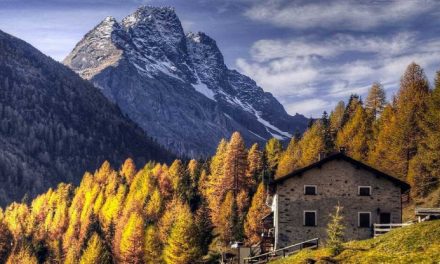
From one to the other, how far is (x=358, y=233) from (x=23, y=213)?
154933 mm

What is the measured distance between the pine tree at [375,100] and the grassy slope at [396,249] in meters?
93.6

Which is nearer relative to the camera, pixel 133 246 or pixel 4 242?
pixel 133 246

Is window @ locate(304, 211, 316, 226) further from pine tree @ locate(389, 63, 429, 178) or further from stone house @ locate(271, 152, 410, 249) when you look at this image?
pine tree @ locate(389, 63, 429, 178)

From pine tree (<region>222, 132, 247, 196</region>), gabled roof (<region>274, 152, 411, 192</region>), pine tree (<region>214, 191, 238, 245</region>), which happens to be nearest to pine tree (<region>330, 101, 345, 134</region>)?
pine tree (<region>222, 132, 247, 196</region>)

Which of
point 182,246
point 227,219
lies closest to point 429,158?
point 182,246

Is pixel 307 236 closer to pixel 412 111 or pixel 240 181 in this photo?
pixel 412 111

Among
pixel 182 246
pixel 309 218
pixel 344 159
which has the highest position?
pixel 344 159

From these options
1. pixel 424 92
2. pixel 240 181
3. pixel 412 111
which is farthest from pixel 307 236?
pixel 240 181

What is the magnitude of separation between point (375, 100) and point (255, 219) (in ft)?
159

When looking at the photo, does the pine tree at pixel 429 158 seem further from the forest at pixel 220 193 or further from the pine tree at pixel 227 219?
the pine tree at pixel 227 219

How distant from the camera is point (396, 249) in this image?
38.0 metres

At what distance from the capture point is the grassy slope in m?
34.7

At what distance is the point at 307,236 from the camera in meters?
60.0

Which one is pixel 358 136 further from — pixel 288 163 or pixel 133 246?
pixel 133 246
